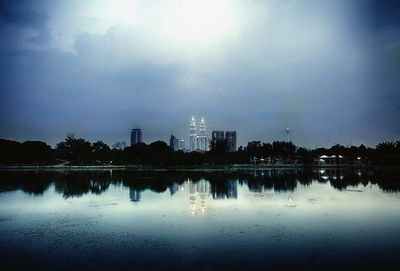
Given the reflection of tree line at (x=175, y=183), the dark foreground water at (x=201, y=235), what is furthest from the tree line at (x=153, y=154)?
the dark foreground water at (x=201, y=235)

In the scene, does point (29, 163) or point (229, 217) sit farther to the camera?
point (29, 163)

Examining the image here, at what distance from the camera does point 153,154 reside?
426 feet

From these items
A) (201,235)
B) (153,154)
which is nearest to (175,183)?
(201,235)

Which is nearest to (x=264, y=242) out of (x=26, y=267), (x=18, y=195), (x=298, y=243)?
(x=298, y=243)

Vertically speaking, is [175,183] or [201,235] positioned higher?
[175,183]

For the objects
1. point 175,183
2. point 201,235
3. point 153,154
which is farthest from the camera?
point 153,154

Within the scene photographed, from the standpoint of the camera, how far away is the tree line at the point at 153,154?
131 meters

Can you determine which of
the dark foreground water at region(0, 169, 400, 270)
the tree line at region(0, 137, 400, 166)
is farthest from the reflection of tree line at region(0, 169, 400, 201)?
the tree line at region(0, 137, 400, 166)

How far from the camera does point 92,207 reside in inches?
1055

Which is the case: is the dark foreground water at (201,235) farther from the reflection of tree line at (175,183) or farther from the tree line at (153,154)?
the tree line at (153,154)

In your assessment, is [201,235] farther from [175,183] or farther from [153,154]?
[153,154]

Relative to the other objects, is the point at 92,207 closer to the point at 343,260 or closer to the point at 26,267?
the point at 26,267

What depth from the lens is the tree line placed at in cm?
13125

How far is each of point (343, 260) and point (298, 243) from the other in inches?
103
